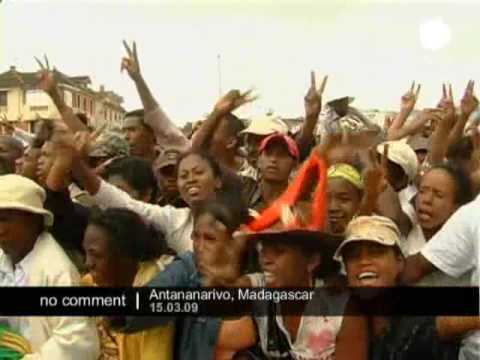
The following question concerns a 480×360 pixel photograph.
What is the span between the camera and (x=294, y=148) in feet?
13.5

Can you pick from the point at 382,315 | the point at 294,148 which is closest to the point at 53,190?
the point at 294,148

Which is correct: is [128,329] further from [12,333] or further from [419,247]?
[419,247]

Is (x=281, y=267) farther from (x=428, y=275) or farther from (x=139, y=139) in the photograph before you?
(x=139, y=139)

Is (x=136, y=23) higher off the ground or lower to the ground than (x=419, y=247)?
higher

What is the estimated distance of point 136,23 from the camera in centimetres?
405

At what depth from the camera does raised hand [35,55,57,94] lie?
4.05 meters

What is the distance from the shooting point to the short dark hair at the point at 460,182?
411cm

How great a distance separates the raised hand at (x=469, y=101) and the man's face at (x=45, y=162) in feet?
4.43

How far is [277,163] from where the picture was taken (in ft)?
13.6

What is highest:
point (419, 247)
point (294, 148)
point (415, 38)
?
point (415, 38)

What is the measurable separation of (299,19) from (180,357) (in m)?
1.19

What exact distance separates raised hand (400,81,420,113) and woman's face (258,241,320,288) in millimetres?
566

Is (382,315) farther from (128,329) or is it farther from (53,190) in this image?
(53,190)

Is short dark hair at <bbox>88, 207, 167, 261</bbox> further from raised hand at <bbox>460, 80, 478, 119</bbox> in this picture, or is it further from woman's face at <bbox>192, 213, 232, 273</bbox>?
raised hand at <bbox>460, 80, 478, 119</bbox>
